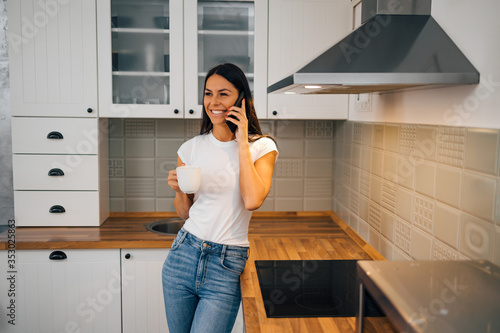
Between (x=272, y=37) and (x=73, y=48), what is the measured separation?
3.46 ft

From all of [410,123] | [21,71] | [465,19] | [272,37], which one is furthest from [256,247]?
[21,71]

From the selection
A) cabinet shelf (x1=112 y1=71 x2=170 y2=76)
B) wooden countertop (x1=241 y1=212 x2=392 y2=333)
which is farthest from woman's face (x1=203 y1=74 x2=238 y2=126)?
cabinet shelf (x1=112 y1=71 x2=170 y2=76)

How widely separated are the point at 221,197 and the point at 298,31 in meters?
1.26

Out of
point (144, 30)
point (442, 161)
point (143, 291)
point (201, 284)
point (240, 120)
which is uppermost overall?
point (144, 30)

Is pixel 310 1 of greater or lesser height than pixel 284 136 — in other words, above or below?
above

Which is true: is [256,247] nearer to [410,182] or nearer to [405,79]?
Answer: [410,182]

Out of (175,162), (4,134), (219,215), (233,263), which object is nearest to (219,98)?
(219,215)

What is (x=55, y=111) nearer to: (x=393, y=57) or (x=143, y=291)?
(x=143, y=291)

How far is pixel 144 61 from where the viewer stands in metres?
2.54

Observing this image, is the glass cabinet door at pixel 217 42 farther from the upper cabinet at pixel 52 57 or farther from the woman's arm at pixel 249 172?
the woman's arm at pixel 249 172

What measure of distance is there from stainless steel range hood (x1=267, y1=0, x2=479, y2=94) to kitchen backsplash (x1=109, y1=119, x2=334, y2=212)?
139 centimetres

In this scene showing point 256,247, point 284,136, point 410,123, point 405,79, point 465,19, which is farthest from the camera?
point 284,136

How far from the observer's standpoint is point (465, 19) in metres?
1.35

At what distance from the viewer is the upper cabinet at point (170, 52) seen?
2.51 meters
